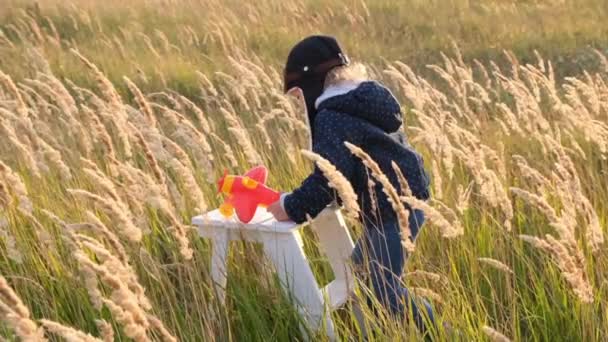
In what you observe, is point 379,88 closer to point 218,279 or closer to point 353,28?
point 218,279

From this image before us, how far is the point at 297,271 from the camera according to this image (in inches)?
118

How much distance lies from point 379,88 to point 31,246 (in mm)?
1505

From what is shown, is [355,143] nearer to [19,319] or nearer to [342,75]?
[342,75]

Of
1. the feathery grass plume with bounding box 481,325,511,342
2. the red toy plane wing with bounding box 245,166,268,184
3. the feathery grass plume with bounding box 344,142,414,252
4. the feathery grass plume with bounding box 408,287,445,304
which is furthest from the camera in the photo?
the red toy plane wing with bounding box 245,166,268,184

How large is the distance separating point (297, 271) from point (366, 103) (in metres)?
0.62

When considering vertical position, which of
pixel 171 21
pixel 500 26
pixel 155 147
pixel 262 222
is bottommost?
pixel 500 26

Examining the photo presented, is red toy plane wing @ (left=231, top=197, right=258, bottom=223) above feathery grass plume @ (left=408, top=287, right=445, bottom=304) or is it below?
above

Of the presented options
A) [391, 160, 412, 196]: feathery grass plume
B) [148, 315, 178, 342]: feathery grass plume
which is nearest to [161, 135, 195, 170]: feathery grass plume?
[391, 160, 412, 196]: feathery grass plume

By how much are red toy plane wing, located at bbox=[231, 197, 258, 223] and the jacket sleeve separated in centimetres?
11

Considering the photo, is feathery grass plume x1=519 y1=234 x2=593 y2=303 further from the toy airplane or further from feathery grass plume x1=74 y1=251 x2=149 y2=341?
the toy airplane

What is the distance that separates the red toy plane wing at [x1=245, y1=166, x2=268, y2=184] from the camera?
3.22m

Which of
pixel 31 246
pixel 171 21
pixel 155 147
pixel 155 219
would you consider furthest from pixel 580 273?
pixel 171 21

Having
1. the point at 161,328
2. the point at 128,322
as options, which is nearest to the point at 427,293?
the point at 161,328

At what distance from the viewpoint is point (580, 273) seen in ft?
7.22
